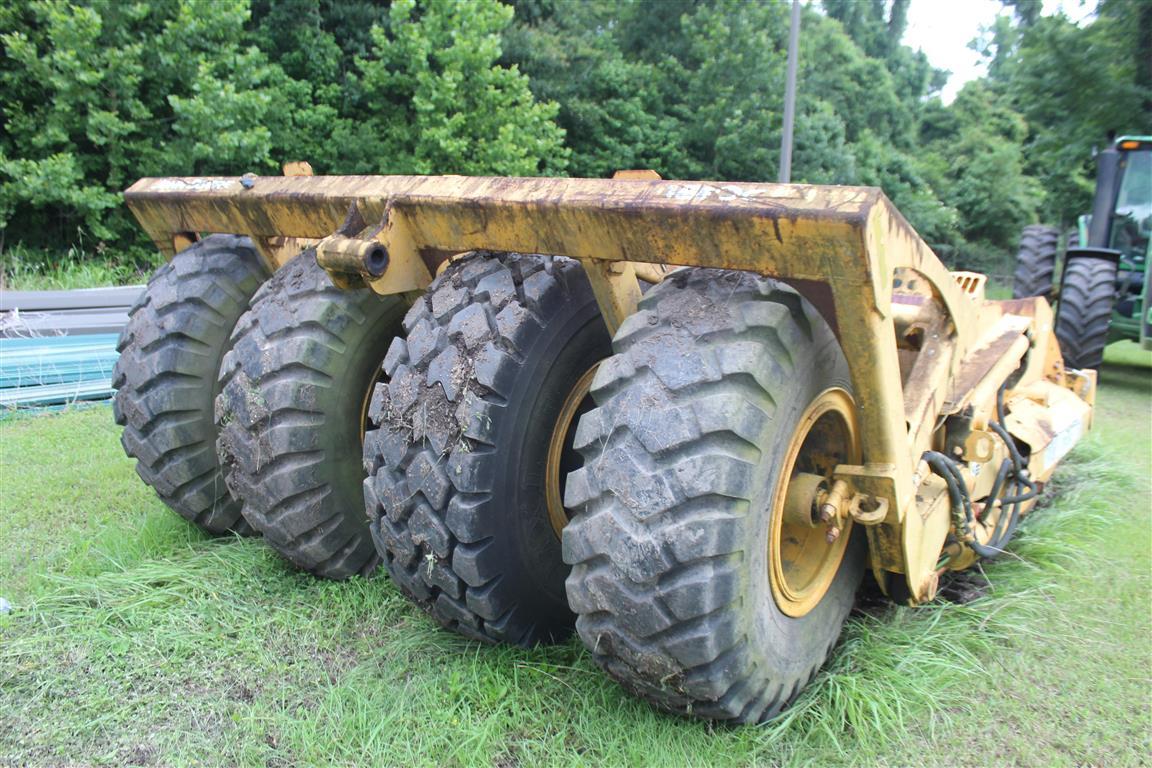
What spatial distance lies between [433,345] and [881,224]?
4.69 feet

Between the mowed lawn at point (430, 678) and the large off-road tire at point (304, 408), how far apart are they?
30 centimetres

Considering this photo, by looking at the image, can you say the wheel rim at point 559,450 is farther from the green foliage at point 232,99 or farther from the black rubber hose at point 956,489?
the green foliage at point 232,99

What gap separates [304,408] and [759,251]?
6.00 feet

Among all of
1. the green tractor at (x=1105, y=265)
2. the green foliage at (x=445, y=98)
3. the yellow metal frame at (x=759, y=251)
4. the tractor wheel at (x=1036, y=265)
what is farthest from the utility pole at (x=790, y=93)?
the yellow metal frame at (x=759, y=251)

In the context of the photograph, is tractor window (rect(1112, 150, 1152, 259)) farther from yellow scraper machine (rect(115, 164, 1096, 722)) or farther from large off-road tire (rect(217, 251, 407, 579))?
large off-road tire (rect(217, 251, 407, 579))

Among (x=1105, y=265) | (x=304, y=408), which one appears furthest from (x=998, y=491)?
(x=1105, y=265)

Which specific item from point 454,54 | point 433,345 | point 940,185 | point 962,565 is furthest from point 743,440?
point 940,185

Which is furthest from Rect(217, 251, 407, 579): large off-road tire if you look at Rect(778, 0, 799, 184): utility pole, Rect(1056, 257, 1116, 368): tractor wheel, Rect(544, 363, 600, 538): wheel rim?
Rect(778, 0, 799, 184): utility pole

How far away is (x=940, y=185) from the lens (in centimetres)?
2828

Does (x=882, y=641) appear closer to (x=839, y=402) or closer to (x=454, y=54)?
(x=839, y=402)

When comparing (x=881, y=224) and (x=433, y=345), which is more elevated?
(x=881, y=224)

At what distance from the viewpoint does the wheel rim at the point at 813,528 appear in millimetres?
2799

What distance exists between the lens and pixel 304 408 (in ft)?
11.1

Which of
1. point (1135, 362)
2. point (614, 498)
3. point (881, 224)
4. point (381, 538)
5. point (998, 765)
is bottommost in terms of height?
point (1135, 362)
